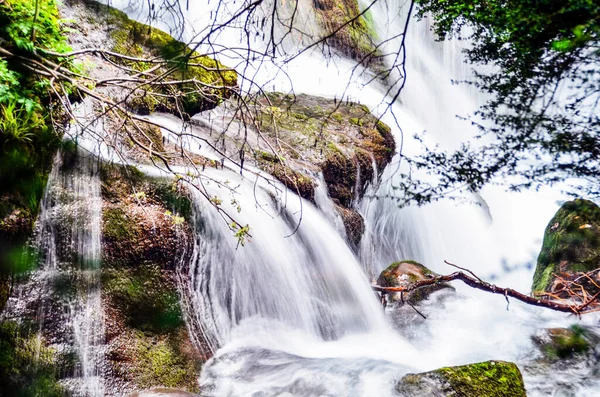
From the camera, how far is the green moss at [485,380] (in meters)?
2.74

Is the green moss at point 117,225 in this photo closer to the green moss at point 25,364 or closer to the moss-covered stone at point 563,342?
the green moss at point 25,364

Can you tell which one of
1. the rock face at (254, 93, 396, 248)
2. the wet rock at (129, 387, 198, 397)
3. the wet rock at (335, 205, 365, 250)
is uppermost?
the rock face at (254, 93, 396, 248)

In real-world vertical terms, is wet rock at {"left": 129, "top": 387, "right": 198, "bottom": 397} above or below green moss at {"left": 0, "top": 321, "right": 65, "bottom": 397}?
below

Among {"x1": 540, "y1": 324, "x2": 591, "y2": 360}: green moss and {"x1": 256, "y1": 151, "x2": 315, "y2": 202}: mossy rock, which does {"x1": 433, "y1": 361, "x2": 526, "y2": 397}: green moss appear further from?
{"x1": 256, "y1": 151, "x2": 315, "y2": 202}: mossy rock

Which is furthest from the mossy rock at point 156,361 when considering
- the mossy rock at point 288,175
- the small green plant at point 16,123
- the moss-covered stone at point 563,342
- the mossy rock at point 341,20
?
the mossy rock at point 341,20

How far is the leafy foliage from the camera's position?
1686 millimetres

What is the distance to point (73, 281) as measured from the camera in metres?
3.18

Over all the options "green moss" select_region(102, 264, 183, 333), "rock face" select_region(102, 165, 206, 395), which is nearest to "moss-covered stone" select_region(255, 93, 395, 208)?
"rock face" select_region(102, 165, 206, 395)

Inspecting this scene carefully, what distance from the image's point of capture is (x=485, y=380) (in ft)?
9.23

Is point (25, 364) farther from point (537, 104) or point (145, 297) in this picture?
point (537, 104)

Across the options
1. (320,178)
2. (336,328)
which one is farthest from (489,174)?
(320,178)

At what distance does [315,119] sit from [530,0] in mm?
5716

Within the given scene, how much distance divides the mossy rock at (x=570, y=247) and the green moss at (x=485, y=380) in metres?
3.34

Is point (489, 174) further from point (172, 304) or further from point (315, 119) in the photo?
point (315, 119)
